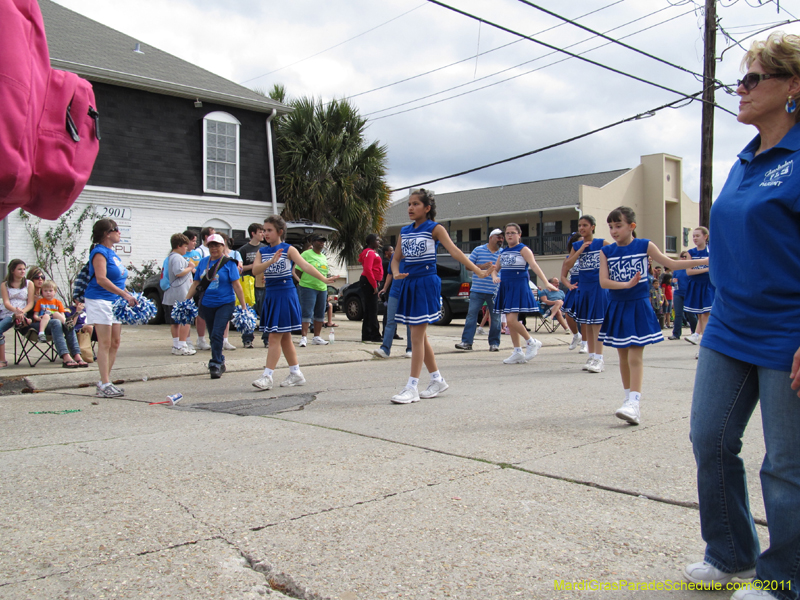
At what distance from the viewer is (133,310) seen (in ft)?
25.0

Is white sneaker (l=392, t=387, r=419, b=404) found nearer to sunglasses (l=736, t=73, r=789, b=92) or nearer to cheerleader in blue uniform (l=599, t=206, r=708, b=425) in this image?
cheerleader in blue uniform (l=599, t=206, r=708, b=425)

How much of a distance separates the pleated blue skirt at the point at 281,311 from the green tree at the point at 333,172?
49.5 ft

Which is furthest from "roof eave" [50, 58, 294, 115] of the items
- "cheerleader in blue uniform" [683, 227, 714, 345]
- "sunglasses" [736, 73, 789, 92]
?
"sunglasses" [736, 73, 789, 92]

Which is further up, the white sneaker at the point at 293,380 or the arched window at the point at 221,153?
the arched window at the point at 221,153

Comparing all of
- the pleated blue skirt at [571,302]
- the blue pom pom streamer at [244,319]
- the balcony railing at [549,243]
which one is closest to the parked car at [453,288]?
the pleated blue skirt at [571,302]

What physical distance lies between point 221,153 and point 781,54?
19.1 metres

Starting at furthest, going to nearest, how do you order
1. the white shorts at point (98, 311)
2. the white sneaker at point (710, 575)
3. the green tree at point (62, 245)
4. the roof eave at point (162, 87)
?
1. the roof eave at point (162, 87)
2. the green tree at point (62, 245)
3. the white shorts at point (98, 311)
4. the white sneaker at point (710, 575)

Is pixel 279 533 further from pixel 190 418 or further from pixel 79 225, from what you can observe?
pixel 79 225

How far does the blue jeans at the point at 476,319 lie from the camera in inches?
446

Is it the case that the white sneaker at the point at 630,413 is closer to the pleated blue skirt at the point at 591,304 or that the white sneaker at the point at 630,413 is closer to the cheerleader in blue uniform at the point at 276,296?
the cheerleader in blue uniform at the point at 276,296

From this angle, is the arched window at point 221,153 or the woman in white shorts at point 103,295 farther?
the arched window at point 221,153

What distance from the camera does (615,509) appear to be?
322 centimetres

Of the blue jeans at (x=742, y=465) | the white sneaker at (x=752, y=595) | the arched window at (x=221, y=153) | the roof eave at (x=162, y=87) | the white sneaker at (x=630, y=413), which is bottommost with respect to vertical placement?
the white sneaker at (x=752, y=595)

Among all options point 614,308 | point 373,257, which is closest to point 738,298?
point 614,308
